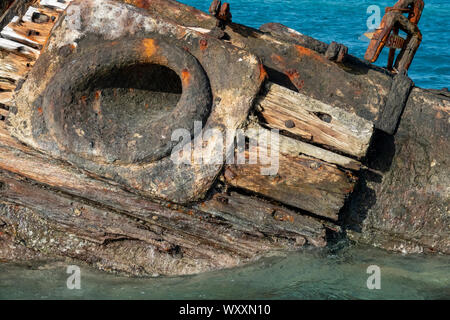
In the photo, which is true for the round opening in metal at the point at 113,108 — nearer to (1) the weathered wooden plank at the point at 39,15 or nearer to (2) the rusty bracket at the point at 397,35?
(1) the weathered wooden plank at the point at 39,15

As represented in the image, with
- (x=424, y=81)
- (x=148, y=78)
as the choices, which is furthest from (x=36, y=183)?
(x=424, y=81)

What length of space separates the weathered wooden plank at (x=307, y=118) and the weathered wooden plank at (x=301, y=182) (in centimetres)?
14

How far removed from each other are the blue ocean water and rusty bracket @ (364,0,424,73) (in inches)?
197

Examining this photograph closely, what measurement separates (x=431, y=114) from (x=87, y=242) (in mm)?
2545

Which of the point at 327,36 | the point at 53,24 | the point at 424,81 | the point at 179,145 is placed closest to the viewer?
the point at 179,145

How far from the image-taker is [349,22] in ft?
36.1

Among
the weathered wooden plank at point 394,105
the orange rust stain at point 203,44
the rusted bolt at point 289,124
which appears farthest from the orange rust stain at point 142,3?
the weathered wooden plank at point 394,105

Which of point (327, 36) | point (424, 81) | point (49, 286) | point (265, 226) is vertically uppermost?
point (327, 36)

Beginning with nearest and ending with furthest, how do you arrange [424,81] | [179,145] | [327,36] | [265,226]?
[179,145]
[265,226]
[424,81]
[327,36]

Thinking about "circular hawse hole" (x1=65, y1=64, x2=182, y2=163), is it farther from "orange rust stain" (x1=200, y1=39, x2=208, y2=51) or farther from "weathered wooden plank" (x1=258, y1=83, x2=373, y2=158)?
"weathered wooden plank" (x1=258, y1=83, x2=373, y2=158)

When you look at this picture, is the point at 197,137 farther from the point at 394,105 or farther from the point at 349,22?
the point at 349,22

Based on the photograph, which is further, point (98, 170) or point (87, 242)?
point (87, 242)

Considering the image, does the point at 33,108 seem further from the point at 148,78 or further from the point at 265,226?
the point at 265,226

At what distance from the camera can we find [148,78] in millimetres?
3271
